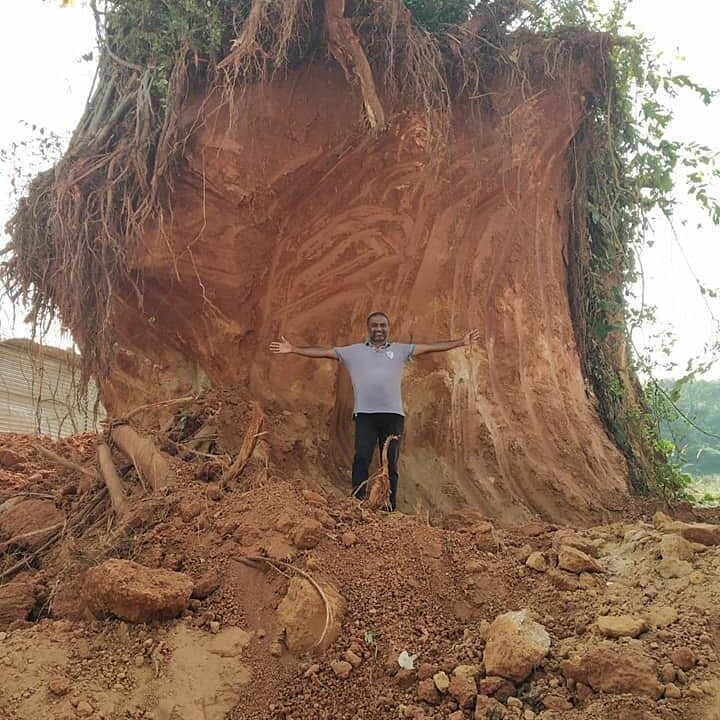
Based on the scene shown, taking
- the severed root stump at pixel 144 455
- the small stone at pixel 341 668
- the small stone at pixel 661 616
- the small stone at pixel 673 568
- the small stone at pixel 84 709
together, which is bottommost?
the small stone at pixel 84 709

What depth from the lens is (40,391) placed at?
4.77m

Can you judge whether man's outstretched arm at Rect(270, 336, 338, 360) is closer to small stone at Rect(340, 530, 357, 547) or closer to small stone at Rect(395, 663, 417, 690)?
small stone at Rect(340, 530, 357, 547)

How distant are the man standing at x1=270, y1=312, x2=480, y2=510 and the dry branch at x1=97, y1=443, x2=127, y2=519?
1.32 m

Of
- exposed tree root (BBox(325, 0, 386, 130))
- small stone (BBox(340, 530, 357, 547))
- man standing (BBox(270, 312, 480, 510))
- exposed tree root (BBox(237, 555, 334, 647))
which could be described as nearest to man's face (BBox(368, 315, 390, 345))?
man standing (BBox(270, 312, 480, 510))

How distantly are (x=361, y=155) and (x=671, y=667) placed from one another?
3929mm

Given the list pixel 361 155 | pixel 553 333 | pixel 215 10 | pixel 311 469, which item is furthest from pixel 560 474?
pixel 215 10

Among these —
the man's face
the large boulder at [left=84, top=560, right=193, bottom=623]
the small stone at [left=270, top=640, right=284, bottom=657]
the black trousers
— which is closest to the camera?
the small stone at [left=270, top=640, right=284, bottom=657]

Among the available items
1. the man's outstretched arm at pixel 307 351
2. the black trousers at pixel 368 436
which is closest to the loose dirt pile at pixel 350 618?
the black trousers at pixel 368 436

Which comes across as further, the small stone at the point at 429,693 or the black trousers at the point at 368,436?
the black trousers at the point at 368,436

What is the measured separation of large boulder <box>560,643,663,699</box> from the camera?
2168mm

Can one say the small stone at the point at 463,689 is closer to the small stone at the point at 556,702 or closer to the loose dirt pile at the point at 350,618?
the loose dirt pile at the point at 350,618

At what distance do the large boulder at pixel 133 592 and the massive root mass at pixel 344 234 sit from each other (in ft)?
6.86

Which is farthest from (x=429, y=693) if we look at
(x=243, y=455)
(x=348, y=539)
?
(x=243, y=455)

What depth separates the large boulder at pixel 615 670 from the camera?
2.17 metres
